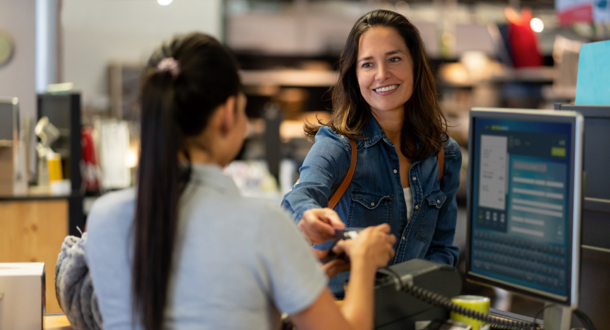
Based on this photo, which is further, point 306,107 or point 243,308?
point 306,107

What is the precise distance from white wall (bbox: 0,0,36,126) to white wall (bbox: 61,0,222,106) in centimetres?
289

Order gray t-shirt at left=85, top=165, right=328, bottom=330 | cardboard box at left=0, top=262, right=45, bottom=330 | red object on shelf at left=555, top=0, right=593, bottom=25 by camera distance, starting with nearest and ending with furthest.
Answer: gray t-shirt at left=85, top=165, right=328, bottom=330 < cardboard box at left=0, top=262, right=45, bottom=330 < red object on shelf at left=555, top=0, right=593, bottom=25

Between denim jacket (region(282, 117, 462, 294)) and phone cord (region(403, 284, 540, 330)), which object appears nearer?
phone cord (region(403, 284, 540, 330))

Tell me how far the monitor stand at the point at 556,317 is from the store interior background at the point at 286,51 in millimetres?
4206

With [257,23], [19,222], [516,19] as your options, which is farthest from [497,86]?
[19,222]

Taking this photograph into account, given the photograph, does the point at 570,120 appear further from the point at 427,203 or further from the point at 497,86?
the point at 497,86

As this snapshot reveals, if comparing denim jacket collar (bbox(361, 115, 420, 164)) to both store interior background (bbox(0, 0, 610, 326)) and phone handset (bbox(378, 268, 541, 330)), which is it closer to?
phone handset (bbox(378, 268, 541, 330))

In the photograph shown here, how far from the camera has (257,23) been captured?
26.2 ft

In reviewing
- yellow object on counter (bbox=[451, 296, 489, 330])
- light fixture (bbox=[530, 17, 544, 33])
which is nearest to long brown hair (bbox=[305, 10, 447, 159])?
yellow object on counter (bbox=[451, 296, 489, 330])

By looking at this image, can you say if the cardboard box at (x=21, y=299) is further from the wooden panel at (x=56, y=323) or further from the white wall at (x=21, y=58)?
the white wall at (x=21, y=58)

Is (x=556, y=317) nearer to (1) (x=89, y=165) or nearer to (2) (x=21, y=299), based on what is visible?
(2) (x=21, y=299)

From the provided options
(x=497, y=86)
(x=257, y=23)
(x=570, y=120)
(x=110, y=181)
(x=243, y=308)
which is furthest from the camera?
(x=497, y=86)

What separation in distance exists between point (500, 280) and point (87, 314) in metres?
0.95

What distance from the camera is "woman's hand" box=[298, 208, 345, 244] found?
4.40 ft
